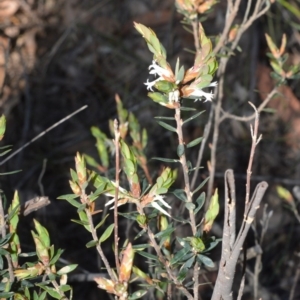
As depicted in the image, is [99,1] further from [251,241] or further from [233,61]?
[251,241]

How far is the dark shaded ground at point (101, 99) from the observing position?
2.30m

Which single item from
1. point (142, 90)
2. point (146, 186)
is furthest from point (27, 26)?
point (146, 186)

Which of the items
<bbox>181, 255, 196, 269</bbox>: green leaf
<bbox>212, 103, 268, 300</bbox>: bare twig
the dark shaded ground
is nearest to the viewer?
<bbox>212, 103, 268, 300</bbox>: bare twig

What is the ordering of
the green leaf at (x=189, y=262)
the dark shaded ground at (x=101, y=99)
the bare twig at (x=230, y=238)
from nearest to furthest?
the bare twig at (x=230, y=238), the green leaf at (x=189, y=262), the dark shaded ground at (x=101, y=99)

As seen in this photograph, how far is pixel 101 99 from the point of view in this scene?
285 cm

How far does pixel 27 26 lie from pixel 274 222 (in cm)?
152

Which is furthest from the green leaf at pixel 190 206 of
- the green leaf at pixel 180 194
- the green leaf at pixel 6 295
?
the green leaf at pixel 6 295

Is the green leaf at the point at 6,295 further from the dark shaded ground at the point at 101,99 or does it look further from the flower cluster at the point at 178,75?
the dark shaded ground at the point at 101,99

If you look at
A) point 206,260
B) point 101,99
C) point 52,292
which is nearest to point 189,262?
point 206,260

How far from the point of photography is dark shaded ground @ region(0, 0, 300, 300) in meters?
2.30

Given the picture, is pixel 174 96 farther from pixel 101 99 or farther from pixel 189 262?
pixel 101 99

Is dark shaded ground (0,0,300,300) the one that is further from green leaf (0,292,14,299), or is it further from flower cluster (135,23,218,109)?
flower cluster (135,23,218,109)

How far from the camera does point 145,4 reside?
3.27m

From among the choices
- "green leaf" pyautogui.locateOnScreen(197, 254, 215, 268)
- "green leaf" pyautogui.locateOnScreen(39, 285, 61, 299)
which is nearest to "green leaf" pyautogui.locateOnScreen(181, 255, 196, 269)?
"green leaf" pyautogui.locateOnScreen(197, 254, 215, 268)
